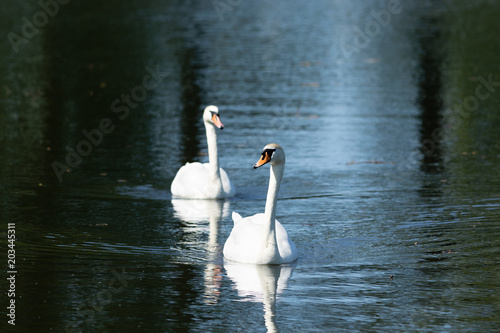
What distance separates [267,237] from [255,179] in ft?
17.5

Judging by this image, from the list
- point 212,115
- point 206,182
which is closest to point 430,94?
point 212,115

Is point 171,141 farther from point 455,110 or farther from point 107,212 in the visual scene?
point 455,110

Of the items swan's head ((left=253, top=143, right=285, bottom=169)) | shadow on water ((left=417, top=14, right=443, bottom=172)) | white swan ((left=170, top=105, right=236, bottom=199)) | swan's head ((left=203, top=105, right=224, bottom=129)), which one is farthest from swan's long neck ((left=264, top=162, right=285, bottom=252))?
shadow on water ((left=417, top=14, right=443, bottom=172))

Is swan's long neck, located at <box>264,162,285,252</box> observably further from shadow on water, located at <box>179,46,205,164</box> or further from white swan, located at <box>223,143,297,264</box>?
shadow on water, located at <box>179,46,205,164</box>

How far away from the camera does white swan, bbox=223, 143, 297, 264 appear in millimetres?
10797

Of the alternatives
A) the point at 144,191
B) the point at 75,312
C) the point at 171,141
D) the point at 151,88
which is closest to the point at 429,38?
the point at 151,88

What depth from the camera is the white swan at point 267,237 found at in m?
10.8

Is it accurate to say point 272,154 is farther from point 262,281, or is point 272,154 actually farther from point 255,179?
point 255,179

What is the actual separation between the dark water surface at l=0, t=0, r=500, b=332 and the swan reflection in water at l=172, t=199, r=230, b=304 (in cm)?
4

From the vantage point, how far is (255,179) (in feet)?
52.9

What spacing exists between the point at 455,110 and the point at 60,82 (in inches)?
431

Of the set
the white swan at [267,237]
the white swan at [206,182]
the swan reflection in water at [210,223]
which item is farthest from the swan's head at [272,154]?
the white swan at [206,182]

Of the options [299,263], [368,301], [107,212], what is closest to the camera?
[368,301]

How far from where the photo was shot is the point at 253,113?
2166 centimetres
